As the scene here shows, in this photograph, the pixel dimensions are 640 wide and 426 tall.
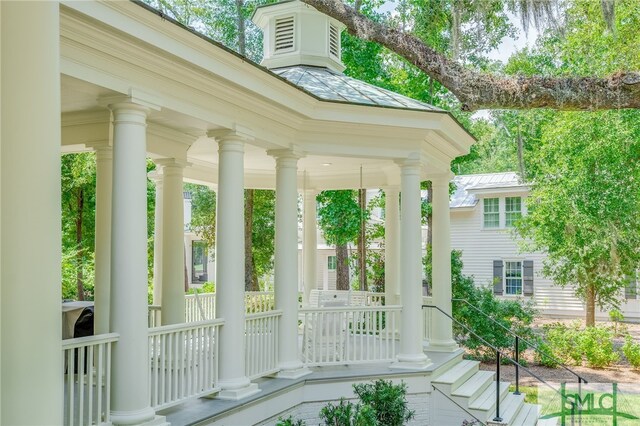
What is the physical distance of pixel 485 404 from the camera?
8.52m

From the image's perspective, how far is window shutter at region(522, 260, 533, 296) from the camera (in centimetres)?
2361

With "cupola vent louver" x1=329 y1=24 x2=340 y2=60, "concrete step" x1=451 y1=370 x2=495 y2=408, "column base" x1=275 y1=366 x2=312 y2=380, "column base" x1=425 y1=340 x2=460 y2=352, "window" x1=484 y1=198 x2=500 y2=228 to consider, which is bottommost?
"concrete step" x1=451 y1=370 x2=495 y2=408

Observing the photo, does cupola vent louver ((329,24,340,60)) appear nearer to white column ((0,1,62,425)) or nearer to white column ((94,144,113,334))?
white column ((94,144,113,334))

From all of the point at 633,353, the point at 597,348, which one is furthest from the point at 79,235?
the point at 633,353

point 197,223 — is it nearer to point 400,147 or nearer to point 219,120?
point 400,147

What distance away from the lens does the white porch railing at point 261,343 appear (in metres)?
7.20

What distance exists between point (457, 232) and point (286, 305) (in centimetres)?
1878

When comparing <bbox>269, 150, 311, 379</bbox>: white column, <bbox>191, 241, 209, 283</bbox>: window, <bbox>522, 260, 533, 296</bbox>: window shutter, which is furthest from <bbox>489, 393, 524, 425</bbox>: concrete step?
<bbox>191, 241, 209, 283</bbox>: window

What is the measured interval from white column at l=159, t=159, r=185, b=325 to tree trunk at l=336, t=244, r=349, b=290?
9.25 meters

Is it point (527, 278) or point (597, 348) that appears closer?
point (597, 348)

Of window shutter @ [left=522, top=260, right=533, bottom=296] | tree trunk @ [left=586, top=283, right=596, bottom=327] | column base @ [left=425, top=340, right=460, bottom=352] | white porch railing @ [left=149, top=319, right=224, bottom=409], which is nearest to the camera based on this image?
white porch railing @ [left=149, top=319, right=224, bottom=409]

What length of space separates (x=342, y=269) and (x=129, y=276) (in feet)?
42.9

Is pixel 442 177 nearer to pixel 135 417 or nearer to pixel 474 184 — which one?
pixel 135 417

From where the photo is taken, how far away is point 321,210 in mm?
17281
